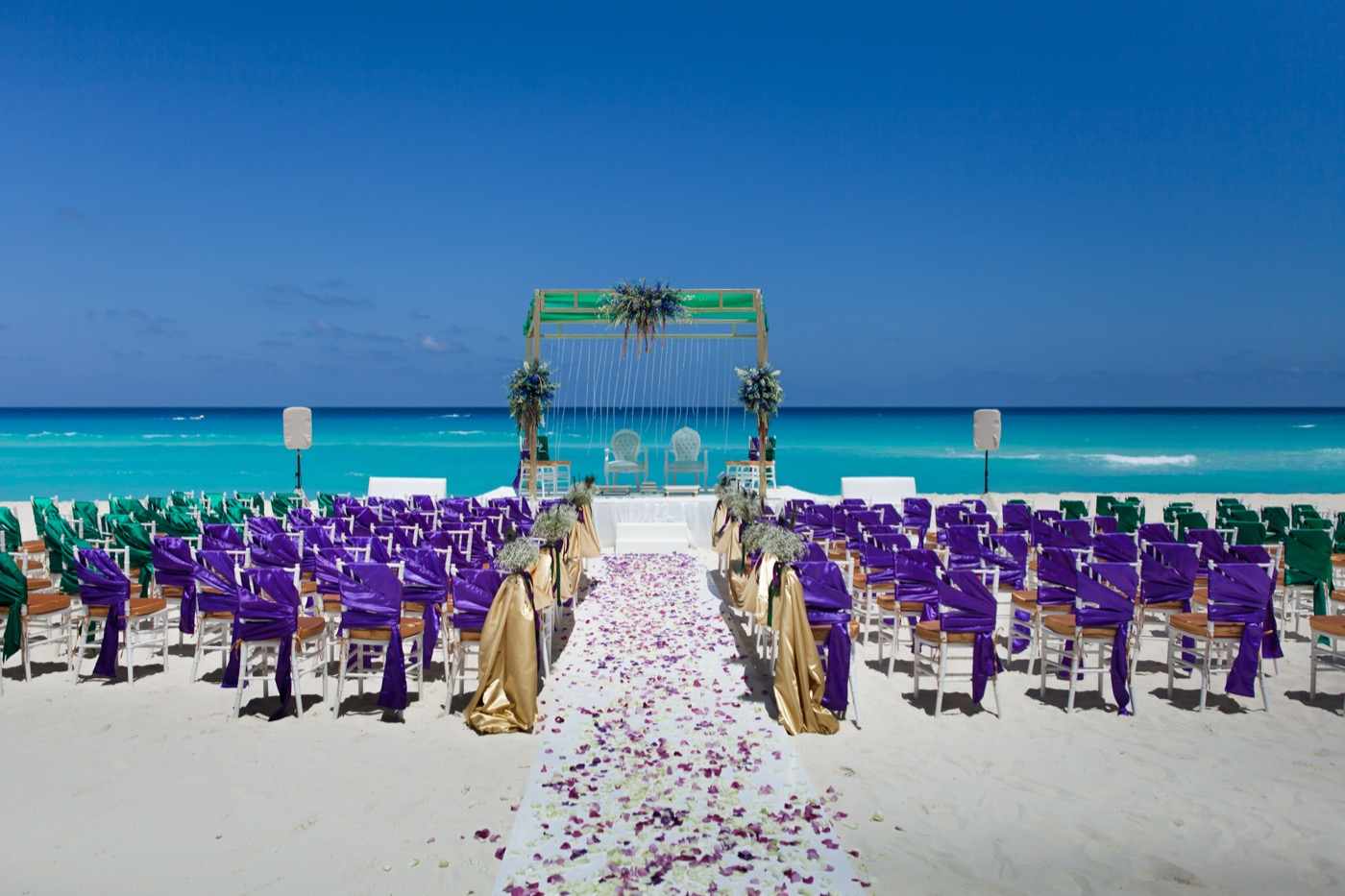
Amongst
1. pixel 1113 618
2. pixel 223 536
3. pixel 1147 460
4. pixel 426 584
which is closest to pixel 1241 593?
pixel 1113 618

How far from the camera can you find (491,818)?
4.15 m

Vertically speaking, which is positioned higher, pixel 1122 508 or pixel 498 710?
pixel 1122 508

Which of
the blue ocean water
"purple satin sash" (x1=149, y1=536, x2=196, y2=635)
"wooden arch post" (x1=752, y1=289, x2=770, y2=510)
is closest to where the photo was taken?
"purple satin sash" (x1=149, y1=536, x2=196, y2=635)

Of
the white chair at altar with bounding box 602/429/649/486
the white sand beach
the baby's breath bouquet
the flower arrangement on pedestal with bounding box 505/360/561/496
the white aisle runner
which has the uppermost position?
the flower arrangement on pedestal with bounding box 505/360/561/496

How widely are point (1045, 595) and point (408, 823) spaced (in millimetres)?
4963

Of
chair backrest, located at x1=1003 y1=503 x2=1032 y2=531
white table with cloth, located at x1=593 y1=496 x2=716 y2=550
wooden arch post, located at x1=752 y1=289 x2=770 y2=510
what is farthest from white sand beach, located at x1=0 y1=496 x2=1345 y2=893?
wooden arch post, located at x1=752 y1=289 x2=770 y2=510

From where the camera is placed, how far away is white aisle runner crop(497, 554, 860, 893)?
3650mm

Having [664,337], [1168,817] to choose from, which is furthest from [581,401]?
[1168,817]

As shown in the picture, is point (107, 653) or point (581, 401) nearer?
point (107, 653)

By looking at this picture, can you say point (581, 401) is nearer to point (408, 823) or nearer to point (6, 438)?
point (408, 823)

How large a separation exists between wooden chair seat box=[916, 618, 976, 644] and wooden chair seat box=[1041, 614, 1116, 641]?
0.79m

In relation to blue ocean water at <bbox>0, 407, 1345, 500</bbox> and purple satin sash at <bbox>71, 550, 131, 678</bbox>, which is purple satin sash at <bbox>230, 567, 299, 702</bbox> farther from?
blue ocean water at <bbox>0, 407, 1345, 500</bbox>

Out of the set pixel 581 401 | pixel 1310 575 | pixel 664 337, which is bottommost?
pixel 1310 575

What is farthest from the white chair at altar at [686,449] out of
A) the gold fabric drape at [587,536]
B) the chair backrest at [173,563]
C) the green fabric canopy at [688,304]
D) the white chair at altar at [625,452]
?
the chair backrest at [173,563]
